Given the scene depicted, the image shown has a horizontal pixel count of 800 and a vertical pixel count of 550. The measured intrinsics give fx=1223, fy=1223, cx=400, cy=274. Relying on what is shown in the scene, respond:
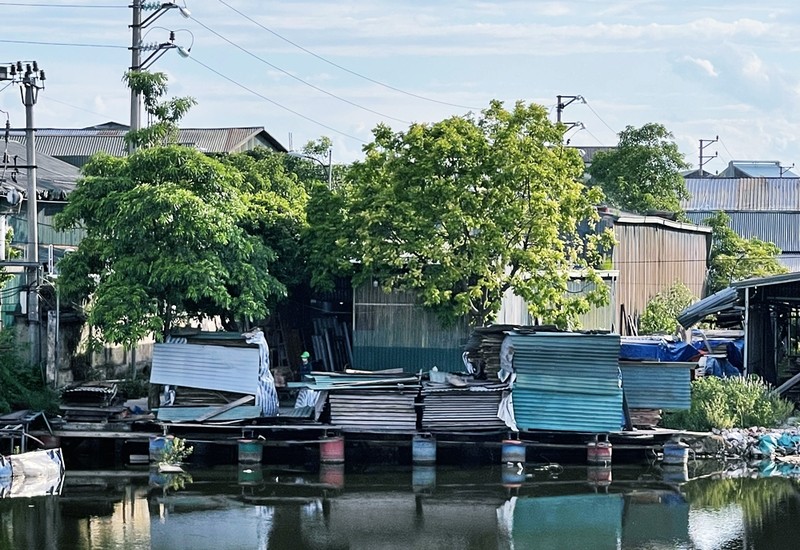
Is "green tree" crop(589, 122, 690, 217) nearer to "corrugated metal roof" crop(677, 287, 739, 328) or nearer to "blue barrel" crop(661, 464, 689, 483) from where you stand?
"corrugated metal roof" crop(677, 287, 739, 328)

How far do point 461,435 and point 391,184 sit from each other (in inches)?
242

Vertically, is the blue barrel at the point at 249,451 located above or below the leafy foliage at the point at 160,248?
below

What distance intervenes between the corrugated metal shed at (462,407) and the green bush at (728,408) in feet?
12.9

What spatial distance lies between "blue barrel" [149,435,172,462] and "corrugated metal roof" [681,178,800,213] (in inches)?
1536

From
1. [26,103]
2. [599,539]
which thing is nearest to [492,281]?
[599,539]

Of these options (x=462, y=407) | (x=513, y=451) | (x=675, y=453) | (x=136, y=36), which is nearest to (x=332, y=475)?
(x=462, y=407)

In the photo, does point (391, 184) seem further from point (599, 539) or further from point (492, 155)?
point (599, 539)

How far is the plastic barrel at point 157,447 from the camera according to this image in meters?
22.7

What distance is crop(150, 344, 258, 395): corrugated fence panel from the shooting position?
23531 mm

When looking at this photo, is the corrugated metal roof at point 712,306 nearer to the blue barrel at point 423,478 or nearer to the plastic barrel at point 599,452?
the plastic barrel at point 599,452

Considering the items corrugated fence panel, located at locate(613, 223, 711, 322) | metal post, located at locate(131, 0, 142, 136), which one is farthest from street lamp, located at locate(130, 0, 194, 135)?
corrugated fence panel, located at locate(613, 223, 711, 322)

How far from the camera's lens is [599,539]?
1831 centimetres

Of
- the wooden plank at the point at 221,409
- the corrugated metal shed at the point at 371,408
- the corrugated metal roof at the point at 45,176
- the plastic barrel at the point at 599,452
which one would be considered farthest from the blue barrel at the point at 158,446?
the corrugated metal roof at the point at 45,176

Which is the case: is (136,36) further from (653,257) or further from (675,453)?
A: (653,257)
